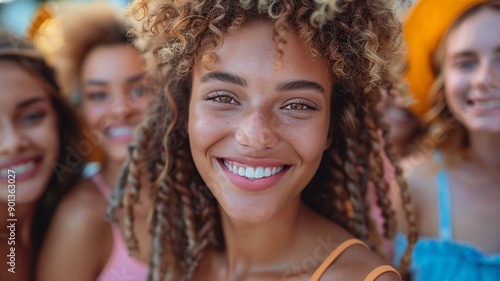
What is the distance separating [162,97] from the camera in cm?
228

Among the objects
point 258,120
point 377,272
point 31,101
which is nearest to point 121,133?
point 31,101

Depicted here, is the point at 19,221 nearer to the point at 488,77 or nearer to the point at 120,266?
the point at 120,266

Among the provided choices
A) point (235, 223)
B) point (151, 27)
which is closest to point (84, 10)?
point (151, 27)

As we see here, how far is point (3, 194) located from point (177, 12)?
118 cm

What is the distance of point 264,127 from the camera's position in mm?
1783

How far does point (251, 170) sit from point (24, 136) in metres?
1.18

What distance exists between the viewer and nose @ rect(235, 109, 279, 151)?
1775 mm

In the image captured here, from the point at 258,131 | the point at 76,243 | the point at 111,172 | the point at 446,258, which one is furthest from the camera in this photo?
the point at 111,172

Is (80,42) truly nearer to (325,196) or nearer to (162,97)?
(162,97)

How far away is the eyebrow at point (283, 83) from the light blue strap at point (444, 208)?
1384mm

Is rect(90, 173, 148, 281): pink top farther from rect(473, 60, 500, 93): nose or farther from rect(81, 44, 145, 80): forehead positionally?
rect(473, 60, 500, 93): nose

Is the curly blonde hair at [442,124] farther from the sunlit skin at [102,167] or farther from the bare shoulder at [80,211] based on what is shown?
the bare shoulder at [80,211]

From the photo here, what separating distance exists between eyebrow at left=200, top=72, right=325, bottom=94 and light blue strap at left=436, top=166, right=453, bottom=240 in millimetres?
1384

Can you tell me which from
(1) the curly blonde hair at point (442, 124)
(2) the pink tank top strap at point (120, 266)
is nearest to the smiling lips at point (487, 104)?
(1) the curly blonde hair at point (442, 124)
